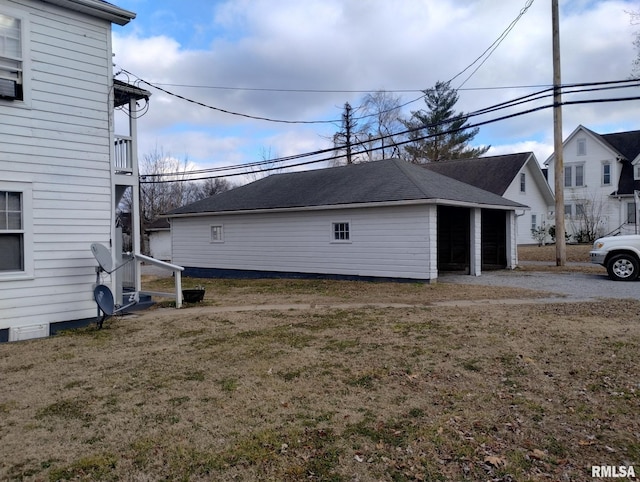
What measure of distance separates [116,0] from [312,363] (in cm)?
828

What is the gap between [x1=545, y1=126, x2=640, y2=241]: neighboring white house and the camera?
29.0 meters

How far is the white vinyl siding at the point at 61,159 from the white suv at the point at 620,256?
42.1ft

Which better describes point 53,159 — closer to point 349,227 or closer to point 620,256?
point 349,227

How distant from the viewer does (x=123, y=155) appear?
9.12 meters

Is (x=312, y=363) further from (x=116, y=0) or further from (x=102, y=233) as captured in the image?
(x=116, y=0)

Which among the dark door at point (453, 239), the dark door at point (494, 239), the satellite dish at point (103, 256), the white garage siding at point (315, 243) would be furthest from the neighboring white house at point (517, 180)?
the satellite dish at point (103, 256)

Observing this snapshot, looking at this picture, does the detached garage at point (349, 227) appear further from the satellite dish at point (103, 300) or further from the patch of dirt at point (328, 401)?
the satellite dish at point (103, 300)

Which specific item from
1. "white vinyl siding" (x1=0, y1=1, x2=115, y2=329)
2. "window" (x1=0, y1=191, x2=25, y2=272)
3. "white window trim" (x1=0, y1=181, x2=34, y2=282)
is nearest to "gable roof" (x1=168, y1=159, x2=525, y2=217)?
"white vinyl siding" (x1=0, y1=1, x2=115, y2=329)

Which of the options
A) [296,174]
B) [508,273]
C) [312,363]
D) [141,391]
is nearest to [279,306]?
[312,363]

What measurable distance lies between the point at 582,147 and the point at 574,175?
199cm

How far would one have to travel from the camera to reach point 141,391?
4703mm

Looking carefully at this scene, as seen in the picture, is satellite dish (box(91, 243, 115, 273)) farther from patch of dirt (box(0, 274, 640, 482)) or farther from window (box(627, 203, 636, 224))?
window (box(627, 203, 636, 224))

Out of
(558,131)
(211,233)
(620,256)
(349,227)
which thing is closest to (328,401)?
(349,227)

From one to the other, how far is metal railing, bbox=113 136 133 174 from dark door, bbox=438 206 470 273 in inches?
459
